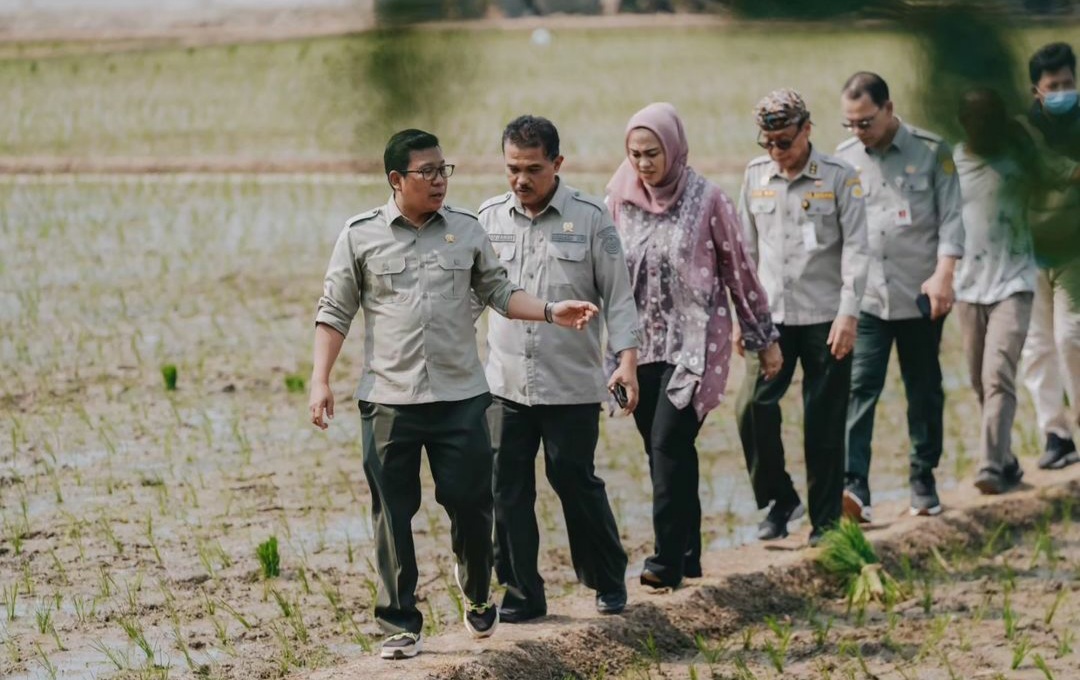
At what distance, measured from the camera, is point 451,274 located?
4.24m

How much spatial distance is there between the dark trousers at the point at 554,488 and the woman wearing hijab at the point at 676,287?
10.6 inches

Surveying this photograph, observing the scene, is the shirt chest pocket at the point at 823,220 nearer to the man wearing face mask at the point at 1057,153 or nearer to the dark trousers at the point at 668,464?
the dark trousers at the point at 668,464

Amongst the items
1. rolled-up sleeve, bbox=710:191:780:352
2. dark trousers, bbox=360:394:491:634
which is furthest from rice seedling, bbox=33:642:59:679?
rolled-up sleeve, bbox=710:191:780:352

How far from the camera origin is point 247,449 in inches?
289

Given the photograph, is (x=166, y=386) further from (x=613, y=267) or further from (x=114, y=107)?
(x=114, y=107)

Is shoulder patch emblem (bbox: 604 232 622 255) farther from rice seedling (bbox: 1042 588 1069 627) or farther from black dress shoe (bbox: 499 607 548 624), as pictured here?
rice seedling (bbox: 1042 588 1069 627)

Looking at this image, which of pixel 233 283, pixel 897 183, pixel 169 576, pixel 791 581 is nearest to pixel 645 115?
pixel 897 183

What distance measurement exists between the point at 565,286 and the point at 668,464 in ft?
2.24

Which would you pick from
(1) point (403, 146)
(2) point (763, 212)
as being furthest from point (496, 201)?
(1) point (403, 146)

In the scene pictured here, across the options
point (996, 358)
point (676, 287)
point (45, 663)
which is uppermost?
point (676, 287)

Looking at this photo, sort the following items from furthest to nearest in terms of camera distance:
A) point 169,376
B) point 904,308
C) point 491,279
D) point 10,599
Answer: point 169,376, point 904,308, point 10,599, point 491,279

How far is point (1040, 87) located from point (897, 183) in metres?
3.89

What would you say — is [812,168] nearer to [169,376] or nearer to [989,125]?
[989,125]

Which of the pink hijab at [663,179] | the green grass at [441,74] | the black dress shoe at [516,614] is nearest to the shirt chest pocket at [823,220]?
the pink hijab at [663,179]
